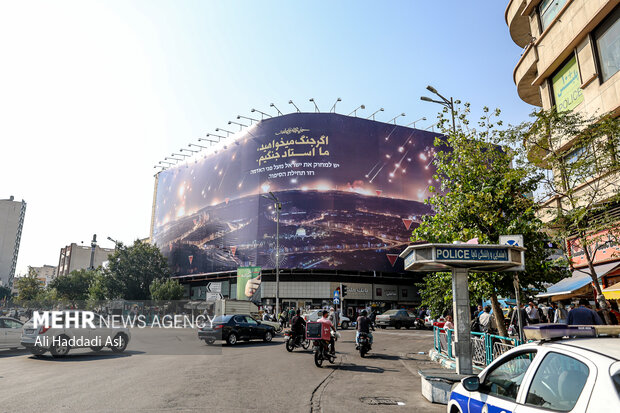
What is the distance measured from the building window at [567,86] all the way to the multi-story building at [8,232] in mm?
123432

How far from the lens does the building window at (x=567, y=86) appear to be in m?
16.3

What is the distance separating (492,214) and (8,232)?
126 metres

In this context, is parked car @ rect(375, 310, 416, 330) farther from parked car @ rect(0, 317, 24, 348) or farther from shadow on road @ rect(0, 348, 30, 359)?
parked car @ rect(0, 317, 24, 348)

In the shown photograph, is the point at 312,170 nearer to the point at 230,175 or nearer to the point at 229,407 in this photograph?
the point at 230,175

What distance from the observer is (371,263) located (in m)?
46.7

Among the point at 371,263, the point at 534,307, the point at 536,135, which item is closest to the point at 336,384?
the point at 536,135

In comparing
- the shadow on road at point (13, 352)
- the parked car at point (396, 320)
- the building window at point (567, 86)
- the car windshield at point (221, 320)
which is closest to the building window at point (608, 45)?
the building window at point (567, 86)

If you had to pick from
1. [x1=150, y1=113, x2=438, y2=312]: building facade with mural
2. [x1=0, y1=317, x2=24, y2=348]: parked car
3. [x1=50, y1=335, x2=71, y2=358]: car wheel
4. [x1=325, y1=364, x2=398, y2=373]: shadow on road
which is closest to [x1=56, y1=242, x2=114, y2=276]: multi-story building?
[x1=150, y1=113, x2=438, y2=312]: building facade with mural

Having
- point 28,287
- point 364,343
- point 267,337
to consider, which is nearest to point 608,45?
point 364,343

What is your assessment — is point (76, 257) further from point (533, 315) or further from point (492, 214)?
point (492, 214)

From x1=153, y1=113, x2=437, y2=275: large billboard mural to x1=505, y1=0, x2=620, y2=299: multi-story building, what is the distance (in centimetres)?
2804

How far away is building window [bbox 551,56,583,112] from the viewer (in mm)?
16312

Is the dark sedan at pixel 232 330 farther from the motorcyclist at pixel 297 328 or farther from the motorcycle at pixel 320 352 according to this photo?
the motorcycle at pixel 320 352

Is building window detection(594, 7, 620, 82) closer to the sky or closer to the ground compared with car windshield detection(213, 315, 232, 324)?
closer to the sky
